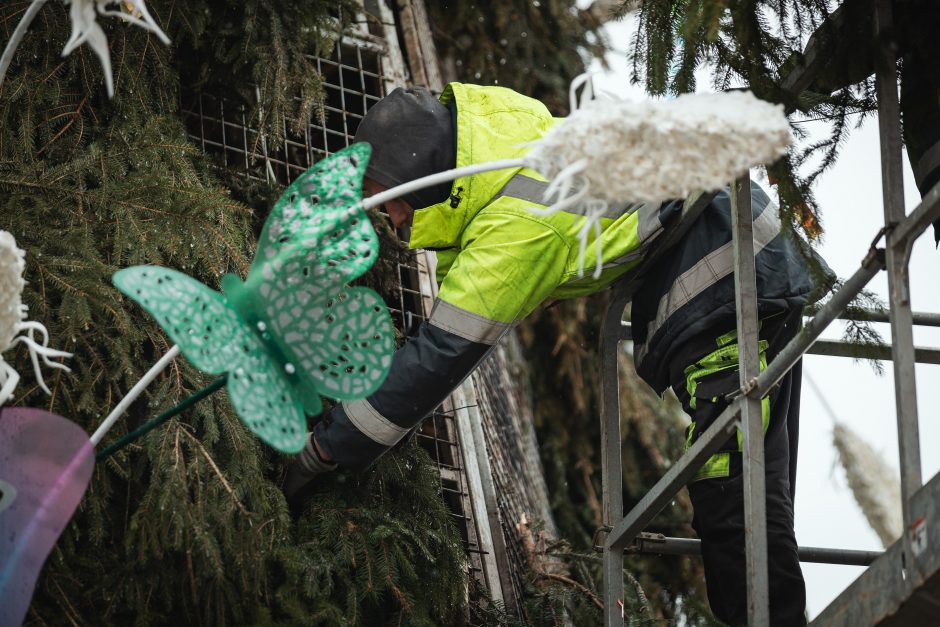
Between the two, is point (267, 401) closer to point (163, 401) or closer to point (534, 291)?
point (163, 401)

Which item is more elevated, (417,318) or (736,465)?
(736,465)

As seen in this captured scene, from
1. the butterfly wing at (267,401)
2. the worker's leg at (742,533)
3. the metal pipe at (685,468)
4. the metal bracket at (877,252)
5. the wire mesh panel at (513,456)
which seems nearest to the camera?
the butterfly wing at (267,401)

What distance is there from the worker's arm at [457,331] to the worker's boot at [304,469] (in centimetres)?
9

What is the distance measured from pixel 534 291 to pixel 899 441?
1.24 metres

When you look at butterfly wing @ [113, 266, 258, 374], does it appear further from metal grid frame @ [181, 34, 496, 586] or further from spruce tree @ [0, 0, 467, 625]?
metal grid frame @ [181, 34, 496, 586]

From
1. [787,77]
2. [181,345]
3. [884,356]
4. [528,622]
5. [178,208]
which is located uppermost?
[787,77]

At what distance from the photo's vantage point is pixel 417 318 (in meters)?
4.77

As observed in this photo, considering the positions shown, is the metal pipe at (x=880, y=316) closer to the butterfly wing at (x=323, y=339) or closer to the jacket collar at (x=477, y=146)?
the jacket collar at (x=477, y=146)

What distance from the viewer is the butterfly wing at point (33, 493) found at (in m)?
2.66

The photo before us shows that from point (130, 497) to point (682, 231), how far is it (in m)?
1.71

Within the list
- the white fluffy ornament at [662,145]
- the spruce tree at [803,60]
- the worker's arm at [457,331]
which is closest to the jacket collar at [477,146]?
the worker's arm at [457,331]

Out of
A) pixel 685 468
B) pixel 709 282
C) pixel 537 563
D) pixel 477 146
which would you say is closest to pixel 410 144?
pixel 477 146

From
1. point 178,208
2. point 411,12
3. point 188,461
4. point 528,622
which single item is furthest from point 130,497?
point 411,12

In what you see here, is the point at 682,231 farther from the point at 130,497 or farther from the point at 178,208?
the point at 130,497
